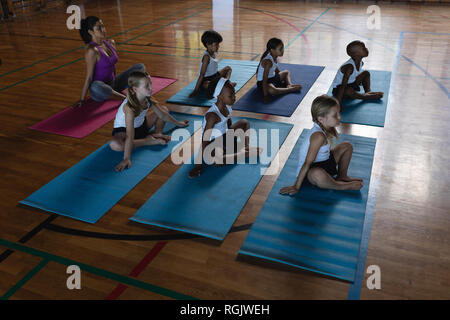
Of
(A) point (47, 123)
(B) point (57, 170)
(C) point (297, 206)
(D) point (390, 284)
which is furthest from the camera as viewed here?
(A) point (47, 123)

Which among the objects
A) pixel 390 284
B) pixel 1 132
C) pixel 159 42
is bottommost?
pixel 390 284

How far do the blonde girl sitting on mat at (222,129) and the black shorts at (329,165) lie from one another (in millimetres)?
Answer: 647

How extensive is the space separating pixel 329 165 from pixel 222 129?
3.03ft

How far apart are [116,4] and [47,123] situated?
7455 mm

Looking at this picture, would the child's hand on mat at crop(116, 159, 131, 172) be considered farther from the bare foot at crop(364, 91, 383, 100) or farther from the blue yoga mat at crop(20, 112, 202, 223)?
the bare foot at crop(364, 91, 383, 100)

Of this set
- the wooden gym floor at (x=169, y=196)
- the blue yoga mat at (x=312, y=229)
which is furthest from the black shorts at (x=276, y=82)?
the blue yoga mat at (x=312, y=229)

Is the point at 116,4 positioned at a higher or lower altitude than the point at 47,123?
higher

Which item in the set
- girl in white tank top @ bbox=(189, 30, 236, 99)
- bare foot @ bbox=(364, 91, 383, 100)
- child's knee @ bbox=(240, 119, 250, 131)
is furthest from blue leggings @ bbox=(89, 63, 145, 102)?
bare foot @ bbox=(364, 91, 383, 100)

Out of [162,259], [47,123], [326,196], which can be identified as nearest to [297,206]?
[326,196]

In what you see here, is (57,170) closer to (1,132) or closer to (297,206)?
(1,132)

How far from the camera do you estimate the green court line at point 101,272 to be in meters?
2.07

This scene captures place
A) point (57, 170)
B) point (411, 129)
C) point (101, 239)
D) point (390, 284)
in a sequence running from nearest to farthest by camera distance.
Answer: point (390, 284) < point (101, 239) < point (57, 170) < point (411, 129)

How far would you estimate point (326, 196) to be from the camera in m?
2.71

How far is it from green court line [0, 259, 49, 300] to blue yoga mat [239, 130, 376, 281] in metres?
1.19
